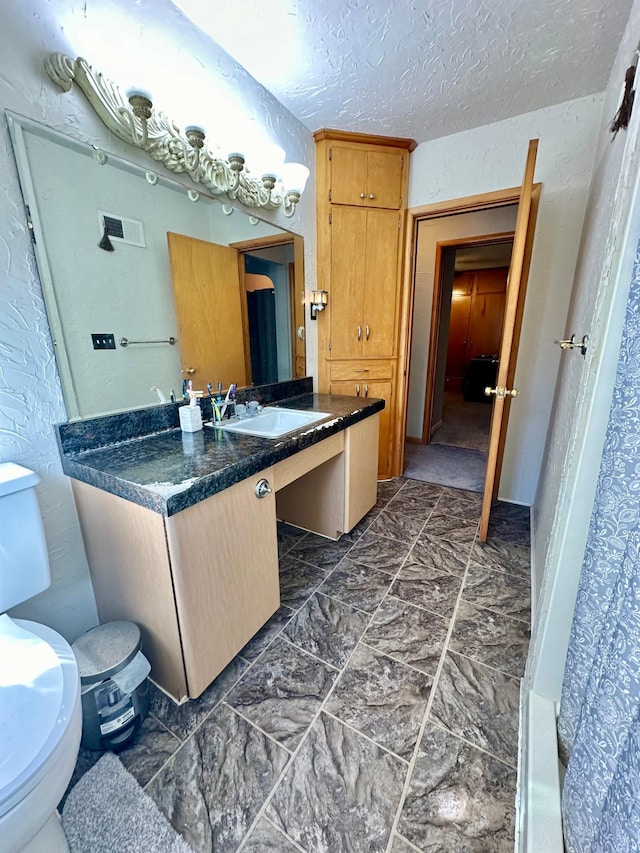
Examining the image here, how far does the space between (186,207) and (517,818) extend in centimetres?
230

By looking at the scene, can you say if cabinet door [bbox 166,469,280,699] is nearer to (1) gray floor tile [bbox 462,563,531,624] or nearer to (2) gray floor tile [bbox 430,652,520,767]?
(2) gray floor tile [bbox 430,652,520,767]

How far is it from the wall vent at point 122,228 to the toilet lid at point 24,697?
125 centimetres

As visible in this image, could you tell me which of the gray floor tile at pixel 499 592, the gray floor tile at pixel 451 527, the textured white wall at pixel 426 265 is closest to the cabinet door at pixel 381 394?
the gray floor tile at pixel 451 527

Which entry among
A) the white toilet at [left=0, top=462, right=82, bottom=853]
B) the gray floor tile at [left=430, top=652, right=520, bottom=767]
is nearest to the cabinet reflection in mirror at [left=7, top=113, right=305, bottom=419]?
the white toilet at [left=0, top=462, right=82, bottom=853]

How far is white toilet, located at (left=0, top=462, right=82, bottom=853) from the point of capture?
59 cm

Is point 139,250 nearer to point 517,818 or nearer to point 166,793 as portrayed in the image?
point 166,793

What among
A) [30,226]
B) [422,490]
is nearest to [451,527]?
[422,490]

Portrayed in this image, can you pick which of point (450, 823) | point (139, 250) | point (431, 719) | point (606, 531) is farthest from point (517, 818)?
point (139, 250)

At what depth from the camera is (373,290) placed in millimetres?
2494

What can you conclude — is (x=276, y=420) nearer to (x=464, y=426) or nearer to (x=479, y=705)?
(x=479, y=705)

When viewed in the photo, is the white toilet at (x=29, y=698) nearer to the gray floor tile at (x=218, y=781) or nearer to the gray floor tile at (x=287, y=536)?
the gray floor tile at (x=218, y=781)

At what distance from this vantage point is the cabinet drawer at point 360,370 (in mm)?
2523

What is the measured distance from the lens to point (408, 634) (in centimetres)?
142

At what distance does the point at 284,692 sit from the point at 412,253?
2666 millimetres
